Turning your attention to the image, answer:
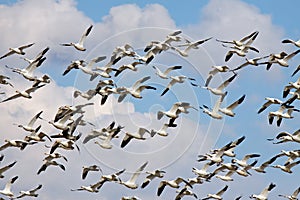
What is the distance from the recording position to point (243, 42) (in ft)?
156

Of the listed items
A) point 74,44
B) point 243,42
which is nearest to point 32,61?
point 74,44

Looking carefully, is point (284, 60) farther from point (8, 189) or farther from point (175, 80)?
point (8, 189)

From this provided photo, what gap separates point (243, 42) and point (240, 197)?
664 centimetres

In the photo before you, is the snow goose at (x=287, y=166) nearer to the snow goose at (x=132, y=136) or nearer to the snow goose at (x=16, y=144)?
the snow goose at (x=132, y=136)

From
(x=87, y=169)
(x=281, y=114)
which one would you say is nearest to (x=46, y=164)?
(x=87, y=169)

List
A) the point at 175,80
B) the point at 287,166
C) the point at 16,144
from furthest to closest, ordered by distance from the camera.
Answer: the point at 287,166
the point at 175,80
the point at 16,144

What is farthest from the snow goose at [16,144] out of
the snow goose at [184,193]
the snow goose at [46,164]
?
the snow goose at [184,193]

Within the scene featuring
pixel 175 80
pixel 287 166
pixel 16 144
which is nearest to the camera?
pixel 16 144

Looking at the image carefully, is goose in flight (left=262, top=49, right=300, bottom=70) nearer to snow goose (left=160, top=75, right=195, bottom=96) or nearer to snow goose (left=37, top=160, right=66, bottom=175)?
snow goose (left=160, top=75, right=195, bottom=96)

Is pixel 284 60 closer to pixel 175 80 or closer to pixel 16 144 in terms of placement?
pixel 175 80

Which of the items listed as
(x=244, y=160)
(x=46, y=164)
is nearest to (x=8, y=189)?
(x=46, y=164)

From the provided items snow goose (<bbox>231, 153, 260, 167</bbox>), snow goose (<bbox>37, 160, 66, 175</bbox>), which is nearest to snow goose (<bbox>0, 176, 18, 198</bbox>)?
snow goose (<bbox>37, 160, 66, 175</bbox>)

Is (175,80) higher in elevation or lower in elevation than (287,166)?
higher

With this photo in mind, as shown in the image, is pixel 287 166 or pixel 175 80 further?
pixel 287 166
